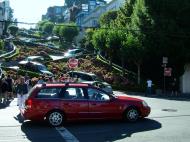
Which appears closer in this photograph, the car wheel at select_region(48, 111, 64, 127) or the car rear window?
the car wheel at select_region(48, 111, 64, 127)

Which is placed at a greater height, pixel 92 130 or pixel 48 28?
pixel 48 28

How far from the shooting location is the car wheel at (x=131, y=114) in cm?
1817

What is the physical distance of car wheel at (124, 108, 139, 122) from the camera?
1817cm

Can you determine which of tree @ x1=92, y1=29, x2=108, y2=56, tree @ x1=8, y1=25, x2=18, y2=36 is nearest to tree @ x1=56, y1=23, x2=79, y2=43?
tree @ x1=8, y1=25, x2=18, y2=36

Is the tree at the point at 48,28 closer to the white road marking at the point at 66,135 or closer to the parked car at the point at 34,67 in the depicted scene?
the parked car at the point at 34,67

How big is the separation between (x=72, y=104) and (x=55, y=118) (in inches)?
30.4

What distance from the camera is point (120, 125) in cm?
1744

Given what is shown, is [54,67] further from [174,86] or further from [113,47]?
[174,86]

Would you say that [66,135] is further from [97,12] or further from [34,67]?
[97,12]

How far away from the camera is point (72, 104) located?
17.3 metres

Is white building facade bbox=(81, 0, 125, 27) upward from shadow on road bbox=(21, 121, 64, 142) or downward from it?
upward

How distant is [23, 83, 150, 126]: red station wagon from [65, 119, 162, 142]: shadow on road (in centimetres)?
33

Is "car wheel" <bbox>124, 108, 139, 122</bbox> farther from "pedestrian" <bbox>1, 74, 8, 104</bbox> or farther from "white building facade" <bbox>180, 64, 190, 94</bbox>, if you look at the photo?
"white building facade" <bbox>180, 64, 190, 94</bbox>

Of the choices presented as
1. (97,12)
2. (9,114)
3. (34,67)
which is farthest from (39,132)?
(97,12)
